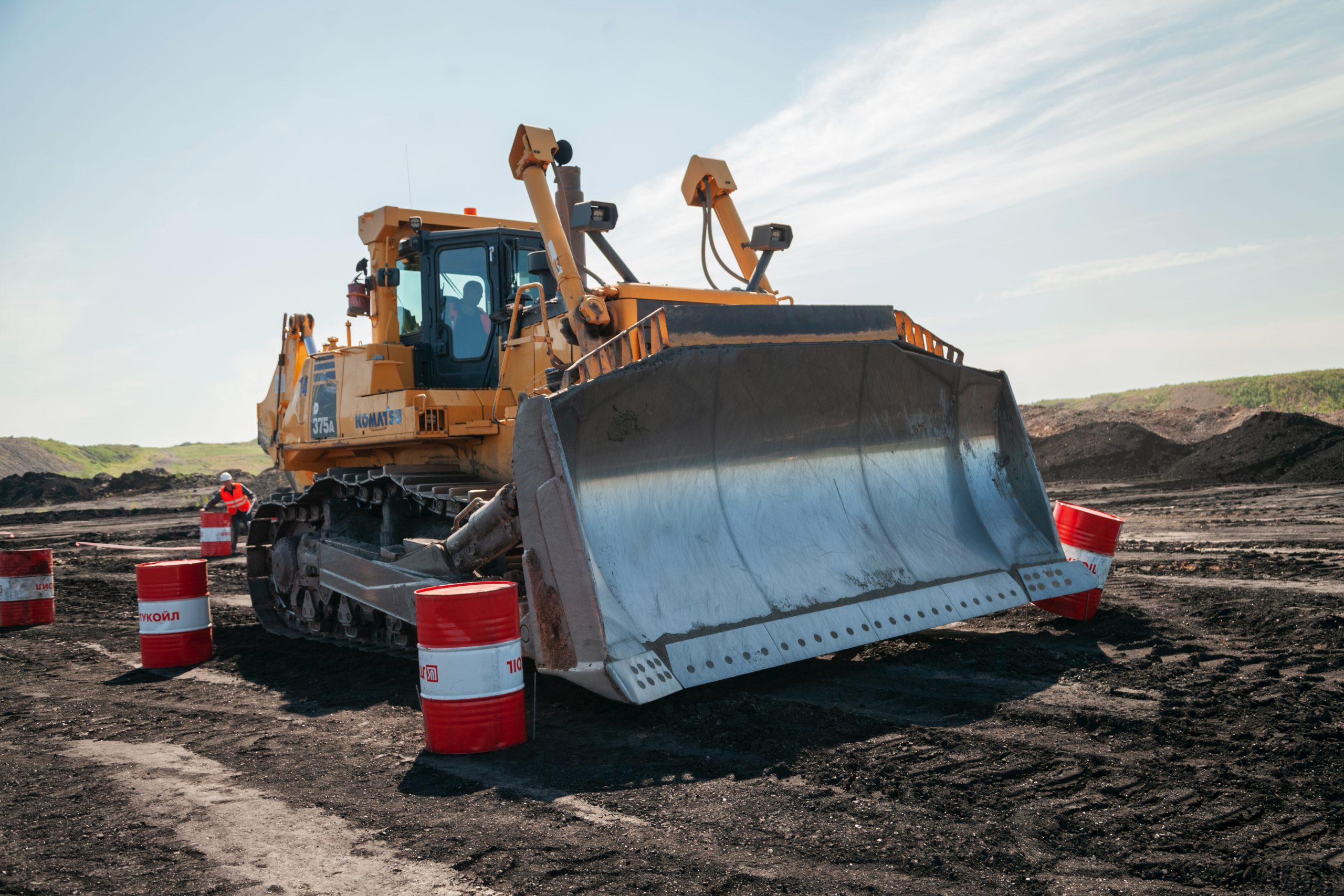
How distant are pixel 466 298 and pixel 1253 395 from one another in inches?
1774

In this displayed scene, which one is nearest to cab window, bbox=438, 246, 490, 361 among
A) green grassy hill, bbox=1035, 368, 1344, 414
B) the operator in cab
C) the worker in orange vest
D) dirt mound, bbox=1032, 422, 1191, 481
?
the operator in cab

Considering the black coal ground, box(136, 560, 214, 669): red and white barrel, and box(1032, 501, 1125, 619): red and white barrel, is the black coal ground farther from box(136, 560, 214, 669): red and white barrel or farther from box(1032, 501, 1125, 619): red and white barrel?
box(136, 560, 214, 669): red and white barrel

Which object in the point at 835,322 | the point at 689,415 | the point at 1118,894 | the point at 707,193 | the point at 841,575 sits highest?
the point at 707,193

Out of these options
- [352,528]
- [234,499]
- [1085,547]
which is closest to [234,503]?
[234,499]

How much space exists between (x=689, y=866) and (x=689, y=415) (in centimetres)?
297

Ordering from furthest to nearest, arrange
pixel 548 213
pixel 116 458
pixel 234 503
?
pixel 116 458 → pixel 234 503 → pixel 548 213

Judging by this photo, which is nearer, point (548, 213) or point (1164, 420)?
point (548, 213)

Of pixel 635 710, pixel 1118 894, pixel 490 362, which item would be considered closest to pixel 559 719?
pixel 635 710

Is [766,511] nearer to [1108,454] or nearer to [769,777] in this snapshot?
[769,777]

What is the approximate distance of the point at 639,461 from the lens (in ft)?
18.2

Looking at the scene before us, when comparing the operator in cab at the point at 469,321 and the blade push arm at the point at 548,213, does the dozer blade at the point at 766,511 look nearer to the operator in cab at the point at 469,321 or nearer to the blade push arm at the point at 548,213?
the blade push arm at the point at 548,213

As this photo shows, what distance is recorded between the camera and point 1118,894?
110 inches

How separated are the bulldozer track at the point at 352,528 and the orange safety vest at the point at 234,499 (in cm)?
653

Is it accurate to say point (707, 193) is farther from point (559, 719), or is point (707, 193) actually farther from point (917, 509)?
point (559, 719)
